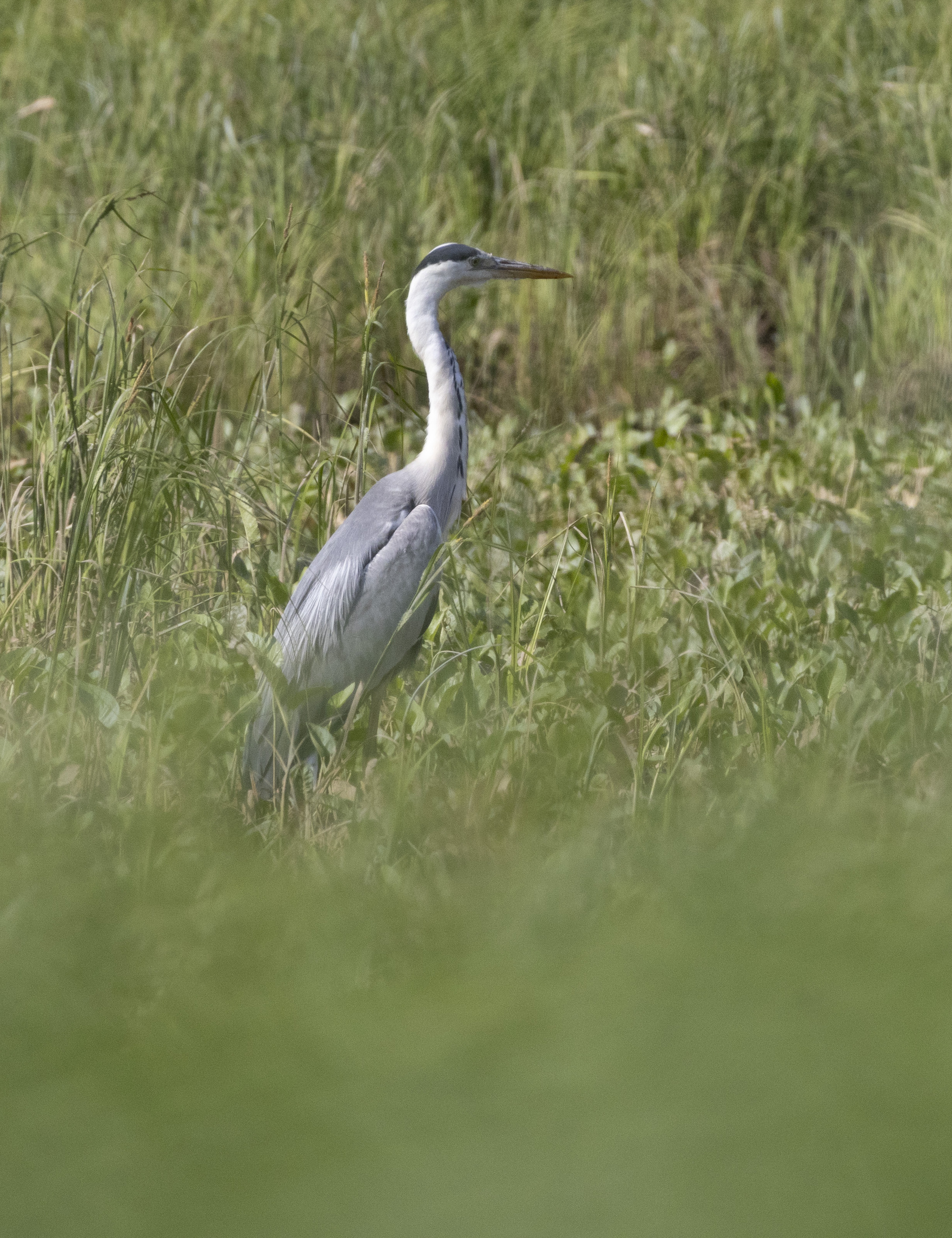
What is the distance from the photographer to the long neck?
2.92 m

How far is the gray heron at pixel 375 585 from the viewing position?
8.71ft

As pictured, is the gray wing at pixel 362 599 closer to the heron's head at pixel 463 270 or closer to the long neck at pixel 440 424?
the long neck at pixel 440 424

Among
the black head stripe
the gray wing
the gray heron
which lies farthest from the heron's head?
the gray wing

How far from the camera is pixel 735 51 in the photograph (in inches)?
205

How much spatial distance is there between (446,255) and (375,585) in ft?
2.84

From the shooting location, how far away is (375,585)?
273 cm

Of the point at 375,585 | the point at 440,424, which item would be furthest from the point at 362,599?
A: the point at 440,424

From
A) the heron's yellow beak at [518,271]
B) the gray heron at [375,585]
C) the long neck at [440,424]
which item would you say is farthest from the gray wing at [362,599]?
the heron's yellow beak at [518,271]

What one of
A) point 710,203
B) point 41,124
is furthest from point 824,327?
point 41,124

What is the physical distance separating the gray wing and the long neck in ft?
0.34

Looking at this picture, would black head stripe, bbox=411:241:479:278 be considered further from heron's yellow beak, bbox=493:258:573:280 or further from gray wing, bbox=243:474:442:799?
gray wing, bbox=243:474:442:799

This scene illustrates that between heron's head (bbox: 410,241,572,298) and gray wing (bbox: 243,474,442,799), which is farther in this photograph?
heron's head (bbox: 410,241,572,298)

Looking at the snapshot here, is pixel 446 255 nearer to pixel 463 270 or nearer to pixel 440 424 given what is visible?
pixel 463 270

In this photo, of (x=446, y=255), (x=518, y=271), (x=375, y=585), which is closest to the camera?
(x=375, y=585)
